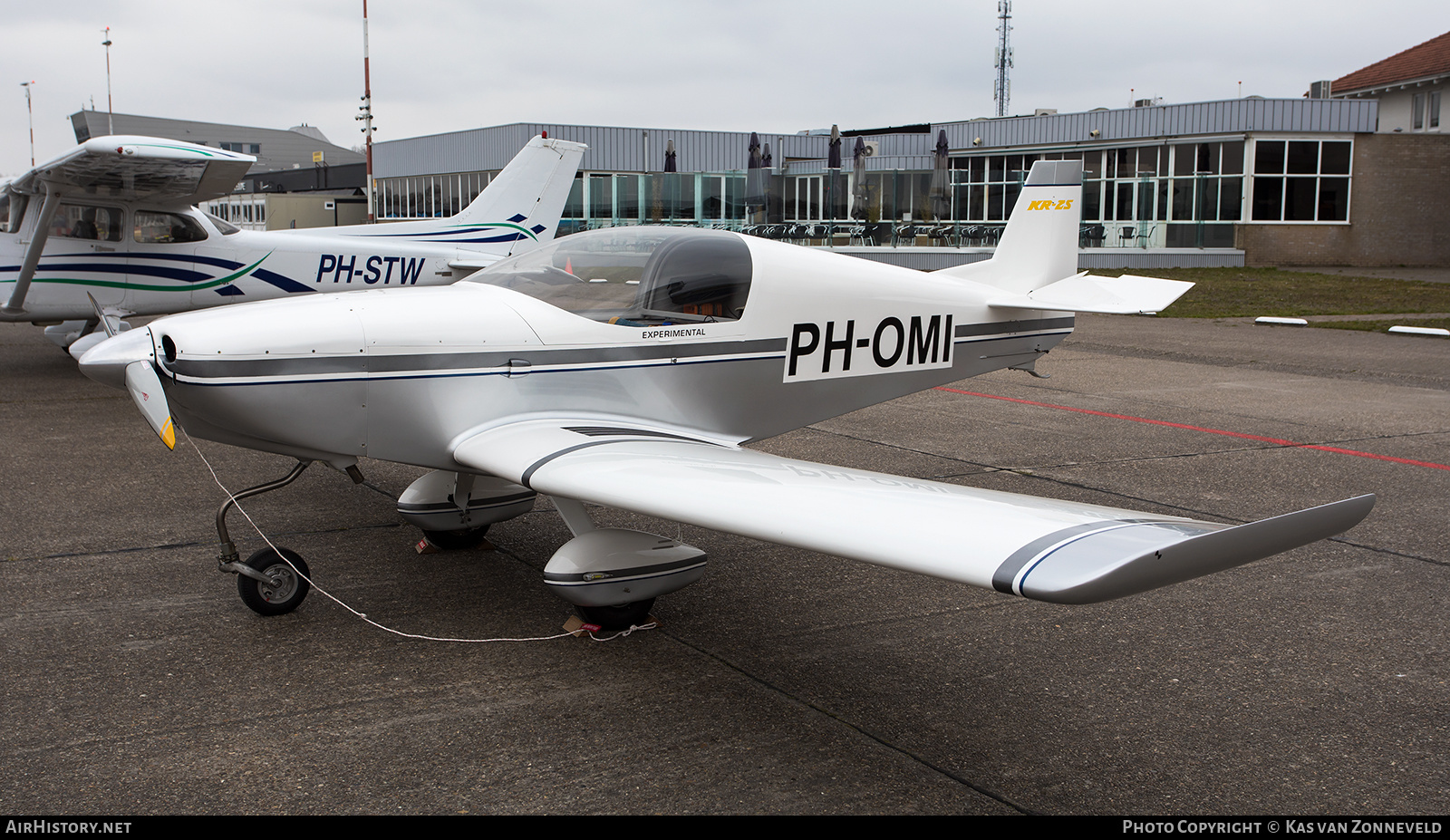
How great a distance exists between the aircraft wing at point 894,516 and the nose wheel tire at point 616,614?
0.62 metres

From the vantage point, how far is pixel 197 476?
7.20m

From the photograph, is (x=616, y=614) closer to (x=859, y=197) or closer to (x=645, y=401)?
(x=645, y=401)

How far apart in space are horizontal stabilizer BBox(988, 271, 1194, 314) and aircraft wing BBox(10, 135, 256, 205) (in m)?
7.13

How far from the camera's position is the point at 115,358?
4.30 m

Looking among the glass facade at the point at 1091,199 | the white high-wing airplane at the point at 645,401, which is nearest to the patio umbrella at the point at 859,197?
the glass facade at the point at 1091,199

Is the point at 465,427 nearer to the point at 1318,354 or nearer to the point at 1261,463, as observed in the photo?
the point at 1261,463

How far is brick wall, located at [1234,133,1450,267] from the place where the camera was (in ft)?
106

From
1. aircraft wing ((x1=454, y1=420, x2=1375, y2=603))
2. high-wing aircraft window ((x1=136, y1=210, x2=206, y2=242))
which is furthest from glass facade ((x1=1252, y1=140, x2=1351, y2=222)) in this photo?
aircraft wing ((x1=454, y1=420, x2=1375, y2=603))

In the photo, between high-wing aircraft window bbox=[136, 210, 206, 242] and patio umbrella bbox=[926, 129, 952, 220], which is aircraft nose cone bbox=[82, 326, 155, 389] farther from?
patio umbrella bbox=[926, 129, 952, 220]

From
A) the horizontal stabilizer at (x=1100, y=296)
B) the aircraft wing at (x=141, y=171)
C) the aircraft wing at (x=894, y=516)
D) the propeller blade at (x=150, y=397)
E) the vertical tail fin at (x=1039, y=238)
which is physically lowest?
the aircraft wing at (x=894, y=516)

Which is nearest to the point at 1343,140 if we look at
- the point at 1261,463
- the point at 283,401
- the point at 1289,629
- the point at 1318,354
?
the point at 1318,354

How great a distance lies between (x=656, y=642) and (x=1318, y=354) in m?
12.4

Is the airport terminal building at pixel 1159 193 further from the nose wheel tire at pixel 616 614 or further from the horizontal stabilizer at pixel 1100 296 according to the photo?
the nose wheel tire at pixel 616 614

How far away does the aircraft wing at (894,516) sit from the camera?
2.67 meters
